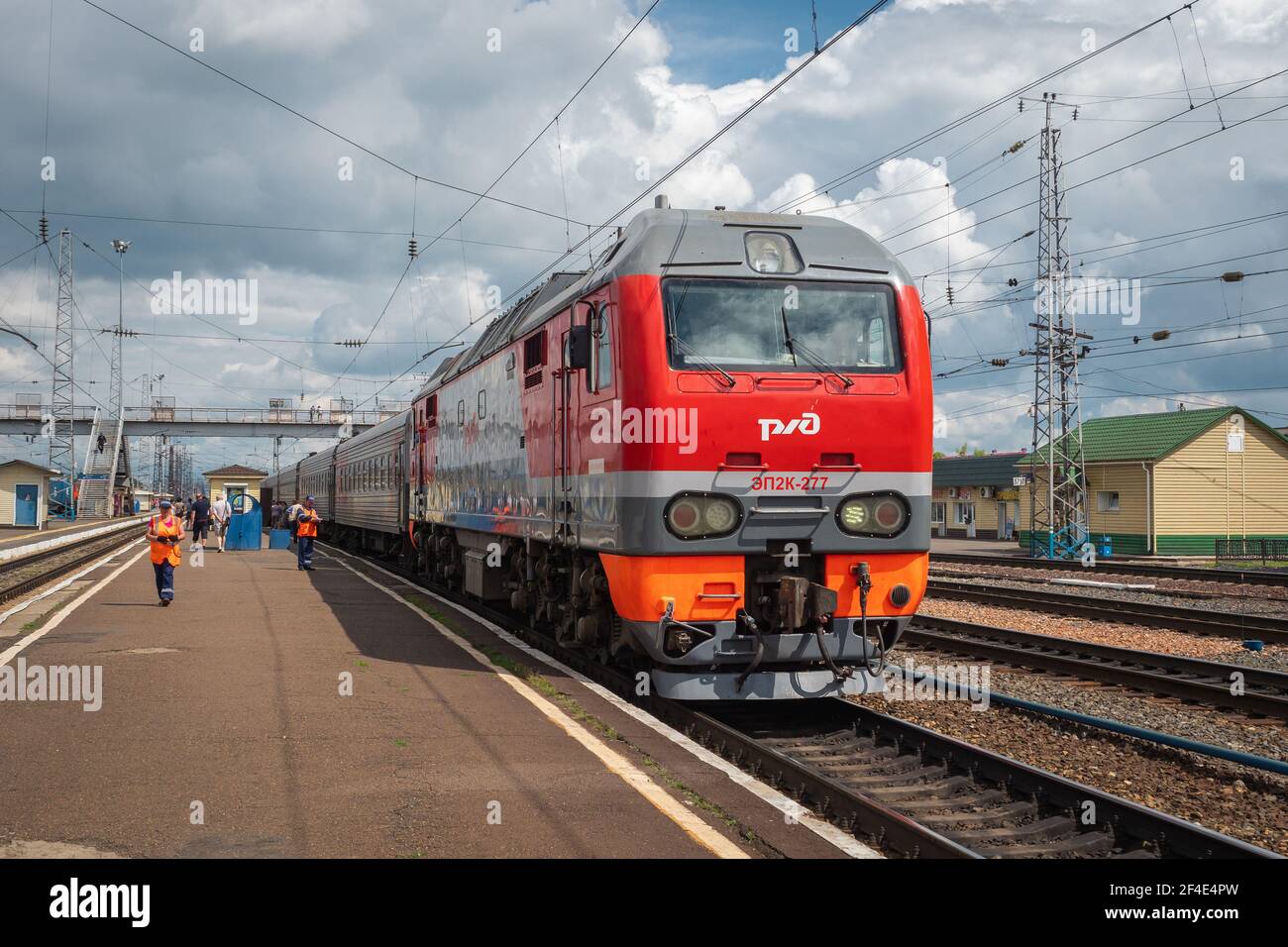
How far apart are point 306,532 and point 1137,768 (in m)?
18.4

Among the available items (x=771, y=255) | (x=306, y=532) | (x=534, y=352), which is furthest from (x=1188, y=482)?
(x=771, y=255)

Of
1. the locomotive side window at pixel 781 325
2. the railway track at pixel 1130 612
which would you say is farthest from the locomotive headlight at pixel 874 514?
the railway track at pixel 1130 612

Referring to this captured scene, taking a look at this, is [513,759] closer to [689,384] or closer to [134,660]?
[689,384]

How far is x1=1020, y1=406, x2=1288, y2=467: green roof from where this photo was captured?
39.5 metres

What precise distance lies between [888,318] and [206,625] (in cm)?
910

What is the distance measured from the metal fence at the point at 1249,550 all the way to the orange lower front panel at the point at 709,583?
1315 inches

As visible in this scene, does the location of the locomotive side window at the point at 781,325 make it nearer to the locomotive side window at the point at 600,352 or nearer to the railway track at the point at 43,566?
the locomotive side window at the point at 600,352

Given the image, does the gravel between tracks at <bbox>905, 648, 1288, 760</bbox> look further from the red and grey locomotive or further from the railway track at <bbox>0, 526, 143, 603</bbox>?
the railway track at <bbox>0, 526, 143, 603</bbox>

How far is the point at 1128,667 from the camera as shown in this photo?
1195cm

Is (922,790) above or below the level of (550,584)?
below

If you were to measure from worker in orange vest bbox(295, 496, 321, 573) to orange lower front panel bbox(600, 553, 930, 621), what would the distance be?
1537 centimetres

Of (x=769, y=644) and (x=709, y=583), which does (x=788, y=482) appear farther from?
(x=769, y=644)

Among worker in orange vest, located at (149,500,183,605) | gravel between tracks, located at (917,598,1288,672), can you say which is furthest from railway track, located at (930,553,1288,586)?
worker in orange vest, located at (149,500,183,605)
